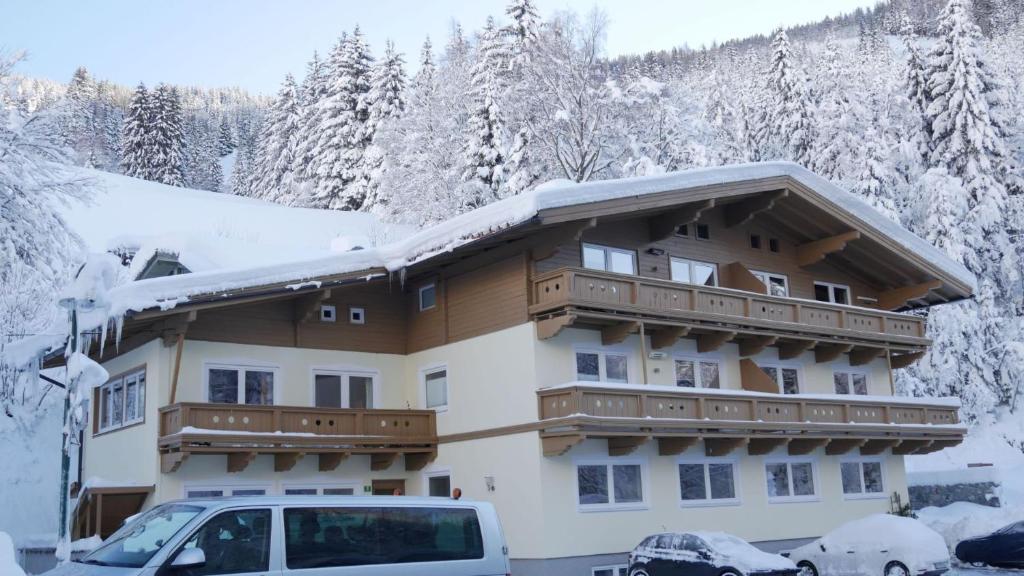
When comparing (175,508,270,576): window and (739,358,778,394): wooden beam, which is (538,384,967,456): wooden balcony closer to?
(739,358,778,394): wooden beam

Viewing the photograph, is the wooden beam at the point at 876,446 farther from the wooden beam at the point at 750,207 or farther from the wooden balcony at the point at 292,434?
the wooden balcony at the point at 292,434

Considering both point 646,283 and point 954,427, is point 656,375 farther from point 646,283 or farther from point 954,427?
point 954,427

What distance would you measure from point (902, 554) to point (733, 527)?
16.0ft

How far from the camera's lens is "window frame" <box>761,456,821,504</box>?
28.0 m

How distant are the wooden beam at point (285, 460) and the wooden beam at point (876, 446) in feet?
54.8

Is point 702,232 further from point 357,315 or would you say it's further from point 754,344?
point 357,315

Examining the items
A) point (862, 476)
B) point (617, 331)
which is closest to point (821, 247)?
point (862, 476)

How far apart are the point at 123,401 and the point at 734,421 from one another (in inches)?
620

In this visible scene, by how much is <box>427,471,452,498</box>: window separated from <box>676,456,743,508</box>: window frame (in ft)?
19.9

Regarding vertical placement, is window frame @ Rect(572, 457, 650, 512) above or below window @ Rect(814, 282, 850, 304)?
below

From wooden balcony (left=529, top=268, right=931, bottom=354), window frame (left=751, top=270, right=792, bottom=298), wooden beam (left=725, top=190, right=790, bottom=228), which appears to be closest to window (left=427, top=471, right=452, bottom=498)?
wooden balcony (left=529, top=268, right=931, bottom=354)

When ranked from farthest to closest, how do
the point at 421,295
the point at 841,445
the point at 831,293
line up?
the point at 831,293, the point at 841,445, the point at 421,295

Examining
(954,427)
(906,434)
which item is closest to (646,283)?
(906,434)

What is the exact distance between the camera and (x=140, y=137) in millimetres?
86938
